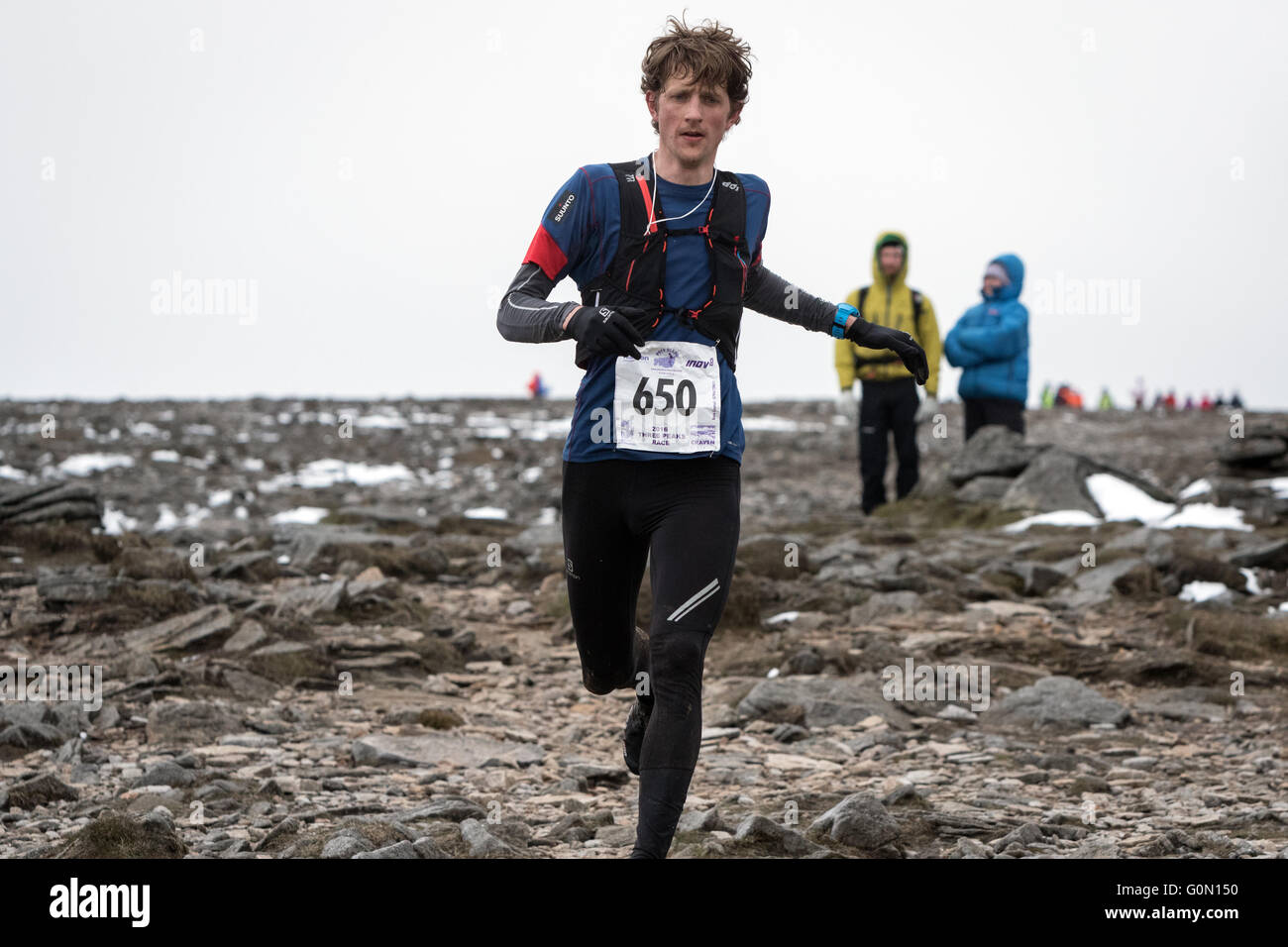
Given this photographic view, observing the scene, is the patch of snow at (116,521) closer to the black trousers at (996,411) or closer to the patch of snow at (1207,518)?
the black trousers at (996,411)

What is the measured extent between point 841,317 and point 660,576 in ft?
4.28

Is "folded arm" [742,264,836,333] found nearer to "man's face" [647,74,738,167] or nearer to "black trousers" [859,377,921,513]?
"man's face" [647,74,738,167]

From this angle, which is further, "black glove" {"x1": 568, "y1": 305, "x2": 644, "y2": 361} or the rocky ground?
the rocky ground

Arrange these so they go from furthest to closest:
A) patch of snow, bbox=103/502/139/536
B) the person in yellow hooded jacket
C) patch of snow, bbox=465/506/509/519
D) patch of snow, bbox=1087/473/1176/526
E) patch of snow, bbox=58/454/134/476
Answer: patch of snow, bbox=58/454/134/476, patch of snow, bbox=465/506/509/519, patch of snow, bbox=1087/473/1176/526, patch of snow, bbox=103/502/139/536, the person in yellow hooded jacket

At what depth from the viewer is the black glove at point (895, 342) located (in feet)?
17.1

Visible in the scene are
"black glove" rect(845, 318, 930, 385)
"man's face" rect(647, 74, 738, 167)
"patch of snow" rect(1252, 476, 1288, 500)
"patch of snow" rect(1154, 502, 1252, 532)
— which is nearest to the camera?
"man's face" rect(647, 74, 738, 167)

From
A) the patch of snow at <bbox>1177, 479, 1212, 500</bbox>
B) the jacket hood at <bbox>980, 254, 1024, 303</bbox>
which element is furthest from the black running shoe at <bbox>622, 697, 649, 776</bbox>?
the patch of snow at <bbox>1177, 479, 1212, 500</bbox>

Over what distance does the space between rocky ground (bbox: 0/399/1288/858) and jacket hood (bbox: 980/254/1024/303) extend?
7.39 ft

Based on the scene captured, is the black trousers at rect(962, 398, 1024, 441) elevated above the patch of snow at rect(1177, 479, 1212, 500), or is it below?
above

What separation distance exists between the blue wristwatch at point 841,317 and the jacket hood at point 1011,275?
10.3 m

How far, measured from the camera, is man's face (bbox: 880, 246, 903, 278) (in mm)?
14625

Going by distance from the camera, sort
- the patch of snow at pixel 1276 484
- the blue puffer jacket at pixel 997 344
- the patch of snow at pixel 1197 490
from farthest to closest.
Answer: the patch of snow at pixel 1197 490, the patch of snow at pixel 1276 484, the blue puffer jacket at pixel 997 344

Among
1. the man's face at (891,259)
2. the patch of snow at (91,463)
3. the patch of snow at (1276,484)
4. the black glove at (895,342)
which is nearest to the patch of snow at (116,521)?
the patch of snow at (91,463)
